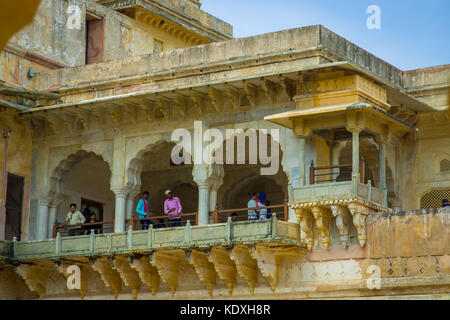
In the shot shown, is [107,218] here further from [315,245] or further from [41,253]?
[315,245]

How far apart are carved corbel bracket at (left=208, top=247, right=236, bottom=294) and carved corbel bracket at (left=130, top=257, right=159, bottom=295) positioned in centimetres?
120

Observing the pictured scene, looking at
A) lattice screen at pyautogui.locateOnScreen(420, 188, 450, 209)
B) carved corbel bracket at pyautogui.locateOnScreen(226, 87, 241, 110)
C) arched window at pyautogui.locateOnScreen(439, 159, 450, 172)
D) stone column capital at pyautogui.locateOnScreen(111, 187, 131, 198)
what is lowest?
lattice screen at pyautogui.locateOnScreen(420, 188, 450, 209)

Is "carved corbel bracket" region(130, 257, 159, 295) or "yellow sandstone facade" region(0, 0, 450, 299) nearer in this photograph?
"yellow sandstone facade" region(0, 0, 450, 299)

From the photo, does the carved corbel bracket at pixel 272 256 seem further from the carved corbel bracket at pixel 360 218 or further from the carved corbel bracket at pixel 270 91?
the carved corbel bracket at pixel 270 91

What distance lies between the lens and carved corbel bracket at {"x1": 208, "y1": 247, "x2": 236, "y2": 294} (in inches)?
488

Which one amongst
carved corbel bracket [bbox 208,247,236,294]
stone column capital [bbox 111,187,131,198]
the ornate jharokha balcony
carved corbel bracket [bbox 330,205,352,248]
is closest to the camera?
carved corbel bracket [bbox 330,205,352,248]

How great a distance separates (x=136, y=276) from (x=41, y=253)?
156 cm

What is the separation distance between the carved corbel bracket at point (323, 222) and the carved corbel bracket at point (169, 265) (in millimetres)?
2164

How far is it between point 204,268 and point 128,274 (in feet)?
4.51

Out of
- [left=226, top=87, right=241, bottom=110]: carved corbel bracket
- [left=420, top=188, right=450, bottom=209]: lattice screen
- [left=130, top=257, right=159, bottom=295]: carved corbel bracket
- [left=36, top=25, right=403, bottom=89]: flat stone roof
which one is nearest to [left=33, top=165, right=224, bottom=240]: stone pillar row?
[left=130, top=257, right=159, bottom=295]: carved corbel bracket

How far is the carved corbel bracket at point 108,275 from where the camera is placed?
13.4 meters

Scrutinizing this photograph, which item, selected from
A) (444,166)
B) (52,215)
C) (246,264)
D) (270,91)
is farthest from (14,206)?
(444,166)

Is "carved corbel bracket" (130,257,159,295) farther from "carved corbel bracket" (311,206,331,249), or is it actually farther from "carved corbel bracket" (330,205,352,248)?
"carved corbel bracket" (330,205,352,248)
